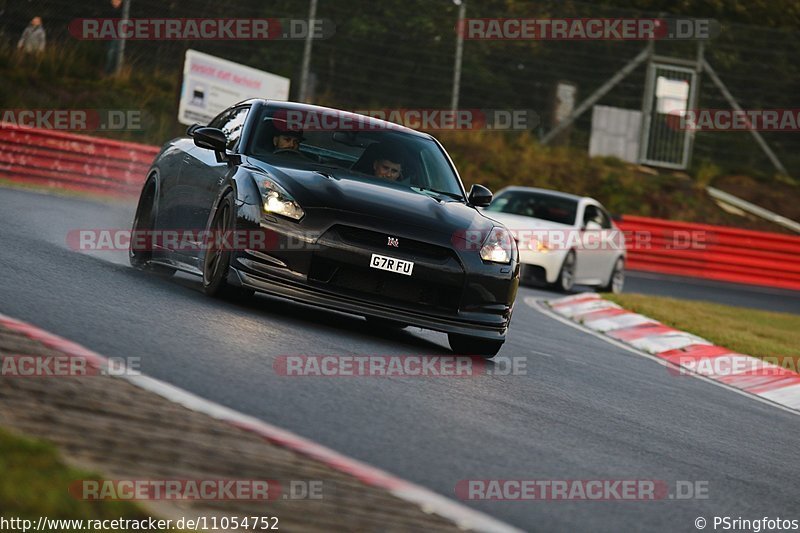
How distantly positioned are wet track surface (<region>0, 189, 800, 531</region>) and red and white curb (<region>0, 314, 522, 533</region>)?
13 centimetres

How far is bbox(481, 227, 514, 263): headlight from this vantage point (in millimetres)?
9422

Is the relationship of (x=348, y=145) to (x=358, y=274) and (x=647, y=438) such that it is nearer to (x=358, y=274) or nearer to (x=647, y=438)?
(x=358, y=274)

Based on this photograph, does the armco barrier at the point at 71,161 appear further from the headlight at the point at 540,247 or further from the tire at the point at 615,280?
the tire at the point at 615,280

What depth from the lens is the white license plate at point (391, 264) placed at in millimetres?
8961

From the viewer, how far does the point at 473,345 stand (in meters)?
9.80

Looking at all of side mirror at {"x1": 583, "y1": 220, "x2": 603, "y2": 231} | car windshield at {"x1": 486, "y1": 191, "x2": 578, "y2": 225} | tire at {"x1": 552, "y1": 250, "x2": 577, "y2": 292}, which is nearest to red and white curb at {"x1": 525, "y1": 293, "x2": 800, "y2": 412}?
tire at {"x1": 552, "y1": 250, "x2": 577, "y2": 292}

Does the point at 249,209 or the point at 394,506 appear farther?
the point at 249,209

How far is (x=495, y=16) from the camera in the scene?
29016mm

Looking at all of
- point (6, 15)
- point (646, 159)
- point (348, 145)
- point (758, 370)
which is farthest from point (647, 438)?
point (646, 159)

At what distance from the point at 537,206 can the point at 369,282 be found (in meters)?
12.6

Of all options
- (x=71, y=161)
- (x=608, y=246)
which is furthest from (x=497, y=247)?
(x=71, y=161)

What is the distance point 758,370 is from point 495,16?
17.0 m

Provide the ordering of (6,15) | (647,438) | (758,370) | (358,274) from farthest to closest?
1. (6,15)
2. (758,370)
3. (358,274)
4. (647,438)

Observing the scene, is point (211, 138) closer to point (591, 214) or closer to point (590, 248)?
point (590, 248)
